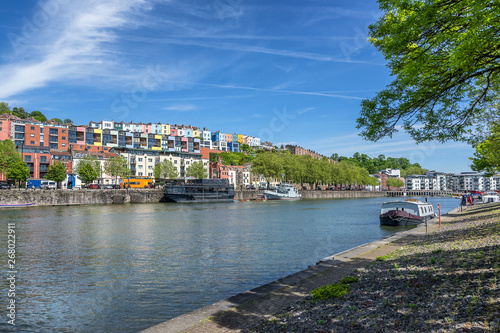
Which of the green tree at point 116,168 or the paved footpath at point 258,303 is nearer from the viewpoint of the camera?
the paved footpath at point 258,303

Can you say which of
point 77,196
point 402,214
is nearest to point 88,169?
point 77,196

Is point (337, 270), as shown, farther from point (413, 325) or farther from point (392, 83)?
point (392, 83)

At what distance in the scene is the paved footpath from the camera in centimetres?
958

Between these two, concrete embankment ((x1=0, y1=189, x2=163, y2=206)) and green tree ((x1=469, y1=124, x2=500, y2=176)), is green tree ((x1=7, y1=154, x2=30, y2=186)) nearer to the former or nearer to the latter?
concrete embankment ((x1=0, y1=189, x2=163, y2=206))

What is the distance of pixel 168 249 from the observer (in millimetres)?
26703

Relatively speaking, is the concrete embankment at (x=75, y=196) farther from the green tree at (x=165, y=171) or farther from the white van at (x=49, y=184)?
the green tree at (x=165, y=171)

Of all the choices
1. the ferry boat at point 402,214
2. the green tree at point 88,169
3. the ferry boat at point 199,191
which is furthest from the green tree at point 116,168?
the ferry boat at point 402,214

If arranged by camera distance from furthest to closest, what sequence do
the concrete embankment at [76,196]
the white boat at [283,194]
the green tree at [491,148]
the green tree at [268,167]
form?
the green tree at [268,167], the white boat at [283,194], the concrete embankment at [76,196], the green tree at [491,148]

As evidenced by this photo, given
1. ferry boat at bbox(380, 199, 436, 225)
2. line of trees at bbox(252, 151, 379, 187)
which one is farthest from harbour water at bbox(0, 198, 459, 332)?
line of trees at bbox(252, 151, 379, 187)

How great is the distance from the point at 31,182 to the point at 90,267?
93.4 meters

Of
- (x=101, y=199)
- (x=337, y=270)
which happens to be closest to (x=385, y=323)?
(x=337, y=270)

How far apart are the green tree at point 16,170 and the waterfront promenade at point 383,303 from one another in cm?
10108

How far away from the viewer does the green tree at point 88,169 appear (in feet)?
354

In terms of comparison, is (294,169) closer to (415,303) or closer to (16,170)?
(16,170)
